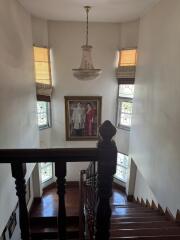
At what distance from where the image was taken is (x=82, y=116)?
676cm

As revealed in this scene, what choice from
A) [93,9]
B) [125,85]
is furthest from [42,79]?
[125,85]

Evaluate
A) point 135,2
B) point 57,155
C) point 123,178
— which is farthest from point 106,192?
point 123,178

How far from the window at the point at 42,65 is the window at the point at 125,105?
2.31 meters

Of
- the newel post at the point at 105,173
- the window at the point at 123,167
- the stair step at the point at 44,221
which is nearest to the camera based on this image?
the newel post at the point at 105,173

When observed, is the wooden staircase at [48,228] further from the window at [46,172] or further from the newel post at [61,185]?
the newel post at [61,185]

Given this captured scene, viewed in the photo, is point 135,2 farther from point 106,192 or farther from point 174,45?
point 106,192

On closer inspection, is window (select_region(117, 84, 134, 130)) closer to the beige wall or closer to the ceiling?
the beige wall

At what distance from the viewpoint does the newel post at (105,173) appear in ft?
3.33

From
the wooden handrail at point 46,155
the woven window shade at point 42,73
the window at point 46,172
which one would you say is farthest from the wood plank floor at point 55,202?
the wooden handrail at point 46,155

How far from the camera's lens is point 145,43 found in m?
5.07

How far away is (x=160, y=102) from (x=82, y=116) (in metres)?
3.18

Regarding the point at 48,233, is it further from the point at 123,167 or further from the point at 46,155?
the point at 46,155

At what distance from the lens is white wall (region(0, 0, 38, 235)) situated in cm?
348

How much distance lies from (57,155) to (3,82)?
9.34 feet
